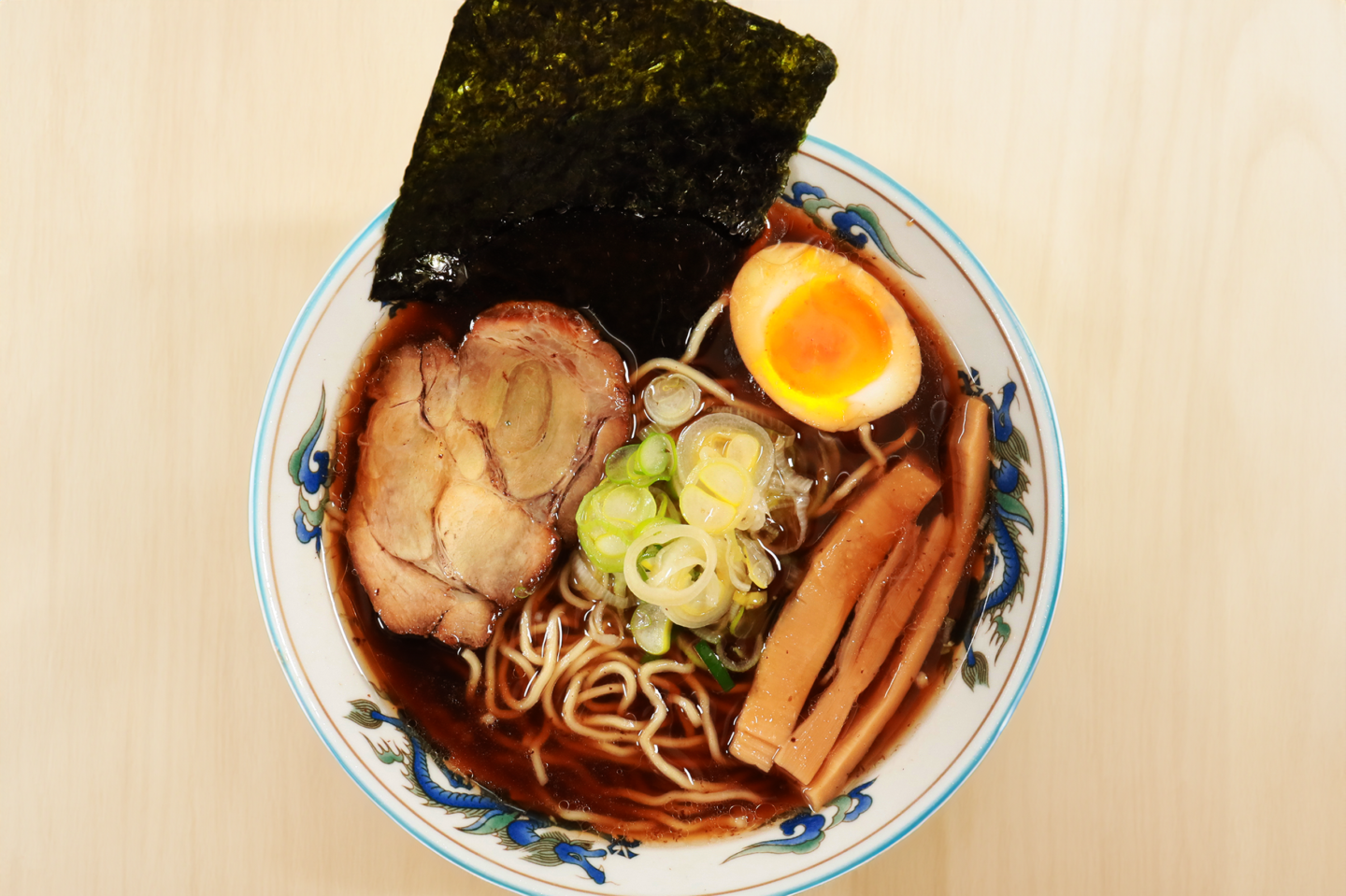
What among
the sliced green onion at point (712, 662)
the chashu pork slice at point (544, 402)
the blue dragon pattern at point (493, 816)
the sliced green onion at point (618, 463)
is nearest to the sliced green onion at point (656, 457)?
the sliced green onion at point (618, 463)

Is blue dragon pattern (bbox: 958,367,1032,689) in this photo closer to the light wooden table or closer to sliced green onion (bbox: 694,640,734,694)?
Answer: the light wooden table

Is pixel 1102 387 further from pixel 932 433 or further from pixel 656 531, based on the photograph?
pixel 656 531

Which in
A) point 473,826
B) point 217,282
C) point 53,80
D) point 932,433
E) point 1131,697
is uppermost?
point 53,80

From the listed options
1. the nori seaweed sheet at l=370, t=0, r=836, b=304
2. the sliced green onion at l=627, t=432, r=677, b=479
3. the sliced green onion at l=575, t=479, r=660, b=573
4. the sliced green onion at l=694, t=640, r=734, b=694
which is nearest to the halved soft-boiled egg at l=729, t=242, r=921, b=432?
the nori seaweed sheet at l=370, t=0, r=836, b=304

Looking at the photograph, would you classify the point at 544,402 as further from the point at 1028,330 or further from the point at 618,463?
the point at 1028,330

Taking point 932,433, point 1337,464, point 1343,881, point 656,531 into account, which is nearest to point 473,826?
point 656,531

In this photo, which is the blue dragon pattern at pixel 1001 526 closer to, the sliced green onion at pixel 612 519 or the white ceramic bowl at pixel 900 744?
the white ceramic bowl at pixel 900 744
